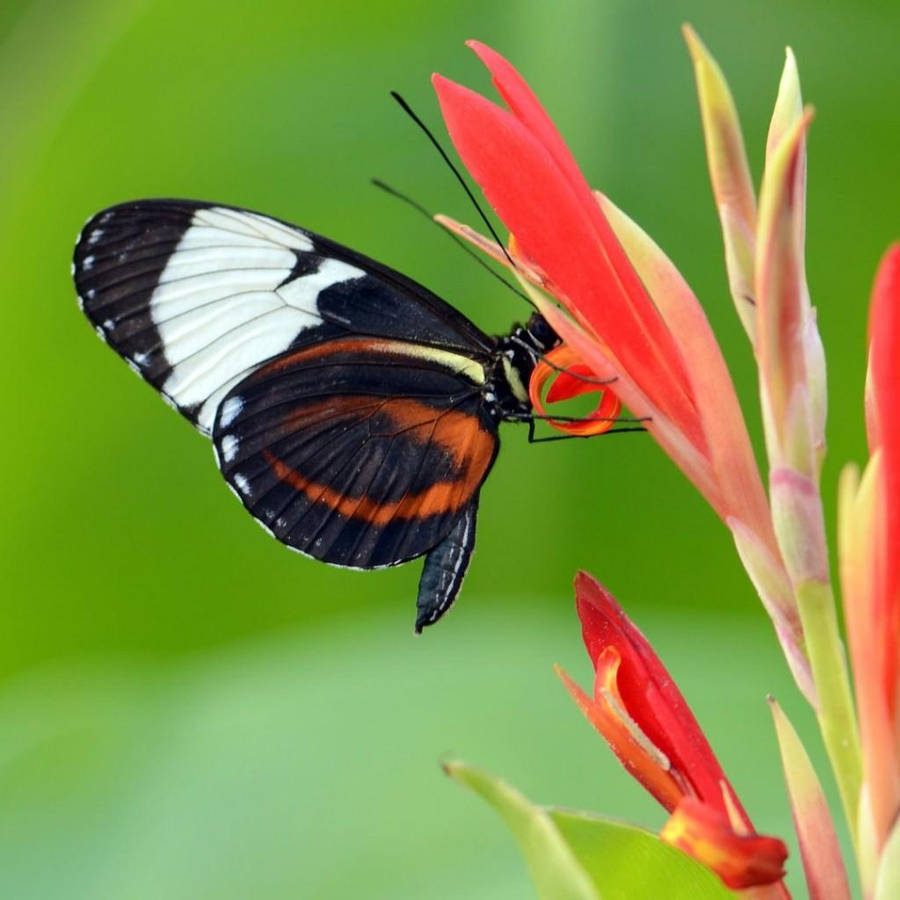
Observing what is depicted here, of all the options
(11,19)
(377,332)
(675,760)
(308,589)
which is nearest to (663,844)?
(675,760)

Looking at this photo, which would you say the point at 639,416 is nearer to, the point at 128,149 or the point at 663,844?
the point at 663,844

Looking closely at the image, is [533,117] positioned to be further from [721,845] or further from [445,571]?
[445,571]

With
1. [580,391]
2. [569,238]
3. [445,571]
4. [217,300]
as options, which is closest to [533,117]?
[569,238]

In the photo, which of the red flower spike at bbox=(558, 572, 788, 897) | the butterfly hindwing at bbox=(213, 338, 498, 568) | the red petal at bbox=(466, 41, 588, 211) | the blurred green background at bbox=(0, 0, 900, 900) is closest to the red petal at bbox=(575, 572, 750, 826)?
the red flower spike at bbox=(558, 572, 788, 897)

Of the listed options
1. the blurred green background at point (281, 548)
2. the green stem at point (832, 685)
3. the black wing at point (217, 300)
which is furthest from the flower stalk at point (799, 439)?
the blurred green background at point (281, 548)

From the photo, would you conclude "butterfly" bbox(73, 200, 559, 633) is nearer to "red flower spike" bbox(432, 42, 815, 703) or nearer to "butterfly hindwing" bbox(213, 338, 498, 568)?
"butterfly hindwing" bbox(213, 338, 498, 568)

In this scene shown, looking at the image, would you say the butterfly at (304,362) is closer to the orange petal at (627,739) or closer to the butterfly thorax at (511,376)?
the butterfly thorax at (511,376)
